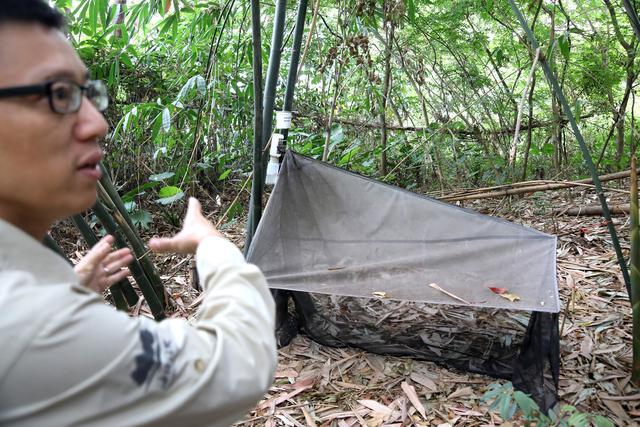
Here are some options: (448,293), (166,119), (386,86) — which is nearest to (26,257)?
(448,293)

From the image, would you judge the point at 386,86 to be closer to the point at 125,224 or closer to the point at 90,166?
the point at 125,224

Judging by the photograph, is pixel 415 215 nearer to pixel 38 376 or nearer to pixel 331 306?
pixel 331 306

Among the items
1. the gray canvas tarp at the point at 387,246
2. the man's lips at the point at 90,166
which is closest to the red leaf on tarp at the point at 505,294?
the gray canvas tarp at the point at 387,246

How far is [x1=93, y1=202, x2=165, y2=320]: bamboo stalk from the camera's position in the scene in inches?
70.2

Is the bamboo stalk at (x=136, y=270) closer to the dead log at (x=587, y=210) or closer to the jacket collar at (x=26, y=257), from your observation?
the jacket collar at (x=26, y=257)

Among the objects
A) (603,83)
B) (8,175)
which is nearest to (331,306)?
(8,175)

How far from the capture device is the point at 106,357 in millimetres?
420

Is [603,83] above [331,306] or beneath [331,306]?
above

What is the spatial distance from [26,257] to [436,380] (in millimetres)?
1624

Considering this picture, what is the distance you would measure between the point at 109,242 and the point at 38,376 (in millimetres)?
398

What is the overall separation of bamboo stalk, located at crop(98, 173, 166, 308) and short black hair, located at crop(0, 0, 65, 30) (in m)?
1.25

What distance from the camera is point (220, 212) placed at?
3.24 m

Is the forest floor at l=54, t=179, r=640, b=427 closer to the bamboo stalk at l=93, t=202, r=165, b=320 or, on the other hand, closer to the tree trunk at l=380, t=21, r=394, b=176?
the bamboo stalk at l=93, t=202, r=165, b=320

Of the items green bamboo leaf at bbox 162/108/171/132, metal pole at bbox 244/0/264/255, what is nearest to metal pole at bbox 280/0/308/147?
metal pole at bbox 244/0/264/255
